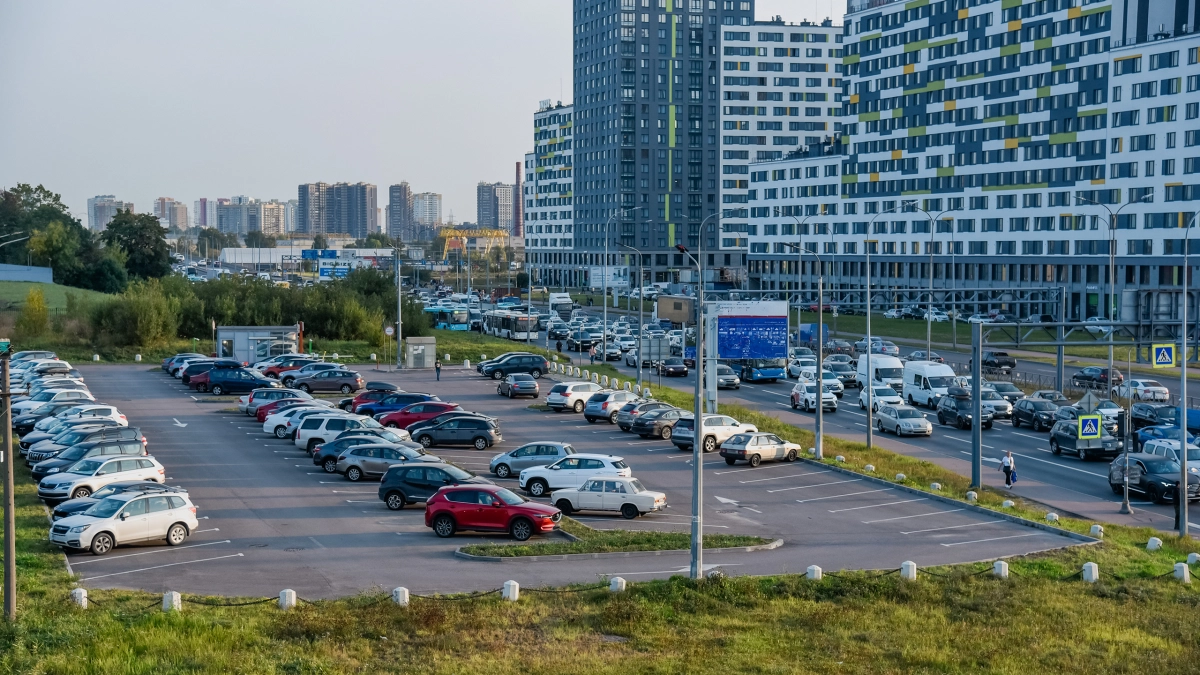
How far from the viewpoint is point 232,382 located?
55688mm

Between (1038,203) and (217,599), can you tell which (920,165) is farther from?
(217,599)

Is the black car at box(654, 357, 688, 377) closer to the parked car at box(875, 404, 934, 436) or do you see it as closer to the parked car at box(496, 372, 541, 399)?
the parked car at box(496, 372, 541, 399)

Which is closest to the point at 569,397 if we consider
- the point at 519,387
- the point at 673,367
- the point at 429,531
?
the point at 519,387

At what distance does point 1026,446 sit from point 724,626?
28.4m

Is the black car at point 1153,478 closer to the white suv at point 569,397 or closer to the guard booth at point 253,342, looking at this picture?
the white suv at point 569,397

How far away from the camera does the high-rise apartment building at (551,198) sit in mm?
172625

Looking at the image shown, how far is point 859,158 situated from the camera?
117000 mm

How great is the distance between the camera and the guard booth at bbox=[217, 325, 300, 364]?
66.1m

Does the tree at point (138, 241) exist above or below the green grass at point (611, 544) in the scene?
above

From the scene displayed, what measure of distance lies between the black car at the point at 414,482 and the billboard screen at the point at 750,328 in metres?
18.2

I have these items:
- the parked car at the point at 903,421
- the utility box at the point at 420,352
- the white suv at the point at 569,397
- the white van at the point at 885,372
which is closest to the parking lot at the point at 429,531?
the white suv at the point at 569,397

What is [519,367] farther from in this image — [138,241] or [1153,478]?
[138,241]

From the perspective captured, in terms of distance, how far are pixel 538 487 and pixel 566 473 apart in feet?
2.96

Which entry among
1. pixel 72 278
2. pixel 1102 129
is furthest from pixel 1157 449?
pixel 72 278
